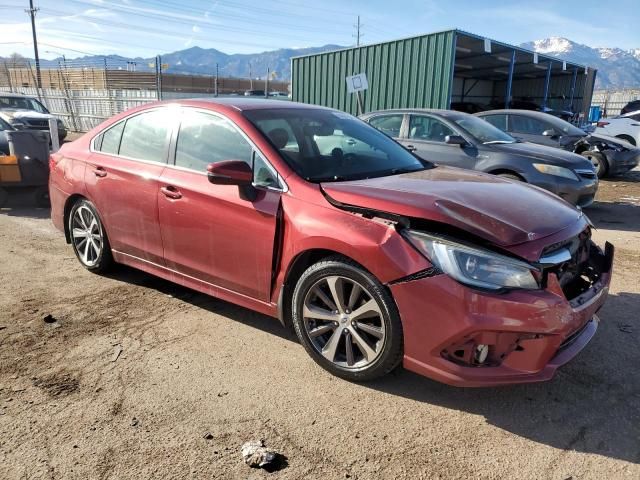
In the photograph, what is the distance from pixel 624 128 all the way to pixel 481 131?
9428mm

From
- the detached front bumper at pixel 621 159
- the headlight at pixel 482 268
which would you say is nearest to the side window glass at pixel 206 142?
the headlight at pixel 482 268

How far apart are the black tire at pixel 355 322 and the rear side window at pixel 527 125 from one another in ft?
28.8

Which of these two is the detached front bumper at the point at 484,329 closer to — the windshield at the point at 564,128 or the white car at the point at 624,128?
the windshield at the point at 564,128

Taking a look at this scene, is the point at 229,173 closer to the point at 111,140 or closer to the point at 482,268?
the point at 482,268

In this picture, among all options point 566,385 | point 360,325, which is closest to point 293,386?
point 360,325

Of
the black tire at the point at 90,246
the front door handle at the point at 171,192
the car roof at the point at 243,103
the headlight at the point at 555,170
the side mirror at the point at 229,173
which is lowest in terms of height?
the black tire at the point at 90,246

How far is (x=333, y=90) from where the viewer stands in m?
17.6

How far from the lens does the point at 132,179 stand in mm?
4051

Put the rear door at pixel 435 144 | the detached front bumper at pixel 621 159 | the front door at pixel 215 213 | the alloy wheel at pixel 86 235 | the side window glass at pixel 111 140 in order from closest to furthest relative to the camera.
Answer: the front door at pixel 215 213
the side window glass at pixel 111 140
the alloy wheel at pixel 86 235
the rear door at pixel 435 144
the detached front bumper at pixel 621 159

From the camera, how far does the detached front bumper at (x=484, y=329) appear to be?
2477 mm

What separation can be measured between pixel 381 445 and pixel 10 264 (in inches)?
174

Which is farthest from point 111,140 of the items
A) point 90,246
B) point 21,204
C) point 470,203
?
point 21,204

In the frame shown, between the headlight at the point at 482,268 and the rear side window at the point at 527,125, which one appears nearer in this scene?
the headlight at the point at 482,268

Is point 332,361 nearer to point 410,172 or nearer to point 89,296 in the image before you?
point 410,172
